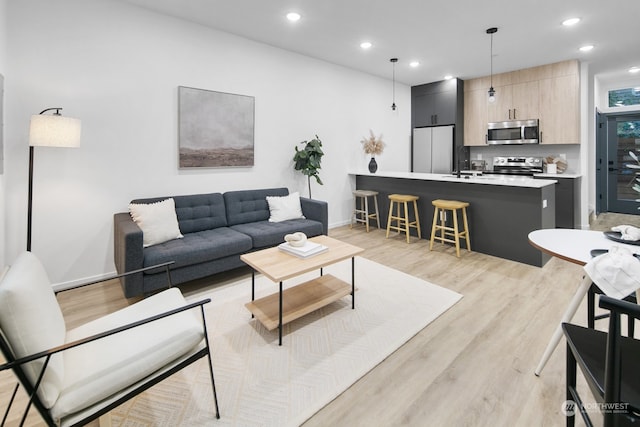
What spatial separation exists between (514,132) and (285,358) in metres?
5.88

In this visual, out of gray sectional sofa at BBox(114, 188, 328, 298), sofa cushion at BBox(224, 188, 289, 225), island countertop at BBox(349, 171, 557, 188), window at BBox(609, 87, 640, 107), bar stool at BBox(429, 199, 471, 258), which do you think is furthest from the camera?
window at BBox(609, 87, 640, 107)

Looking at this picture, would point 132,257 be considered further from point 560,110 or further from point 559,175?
point 560,110

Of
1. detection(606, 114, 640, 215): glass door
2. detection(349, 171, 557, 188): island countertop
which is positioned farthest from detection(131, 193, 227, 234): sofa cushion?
detection(606, 114, 640, 215): glass door

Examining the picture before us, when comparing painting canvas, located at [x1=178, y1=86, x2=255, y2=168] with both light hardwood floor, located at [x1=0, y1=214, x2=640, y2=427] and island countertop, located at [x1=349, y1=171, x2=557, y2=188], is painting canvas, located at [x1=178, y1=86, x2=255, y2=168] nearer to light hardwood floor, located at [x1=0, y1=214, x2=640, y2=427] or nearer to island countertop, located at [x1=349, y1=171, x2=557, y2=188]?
light hardwood floor, located at [x1=0, y1=214, x2=640, y2=427]

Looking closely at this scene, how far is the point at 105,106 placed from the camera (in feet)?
10.5

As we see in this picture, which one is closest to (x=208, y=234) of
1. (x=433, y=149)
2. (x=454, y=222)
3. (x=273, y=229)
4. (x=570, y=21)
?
(x=273, y=229)

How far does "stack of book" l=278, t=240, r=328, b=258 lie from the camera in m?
2.52

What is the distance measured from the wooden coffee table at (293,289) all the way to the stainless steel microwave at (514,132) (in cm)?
478

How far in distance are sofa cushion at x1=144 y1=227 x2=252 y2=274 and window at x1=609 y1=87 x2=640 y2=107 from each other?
8123 mm

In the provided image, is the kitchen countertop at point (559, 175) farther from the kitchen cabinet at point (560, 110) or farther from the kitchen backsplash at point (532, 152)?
the kitchen cabinet at point (560, 110)

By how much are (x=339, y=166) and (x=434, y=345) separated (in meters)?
3.90

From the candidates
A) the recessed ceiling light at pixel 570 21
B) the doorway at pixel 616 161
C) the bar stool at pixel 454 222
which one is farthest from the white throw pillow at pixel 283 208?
the doorway at pixel 616 161

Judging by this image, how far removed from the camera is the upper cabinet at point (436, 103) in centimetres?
630

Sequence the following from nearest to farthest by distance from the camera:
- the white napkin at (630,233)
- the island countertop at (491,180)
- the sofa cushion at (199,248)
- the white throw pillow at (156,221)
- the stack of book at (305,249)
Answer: the white napkin at (630,233), the stack of book at (305,249), the sofa cushion at (199,248), the white throw pillow at (156,221), the island countertop at (491,180)
